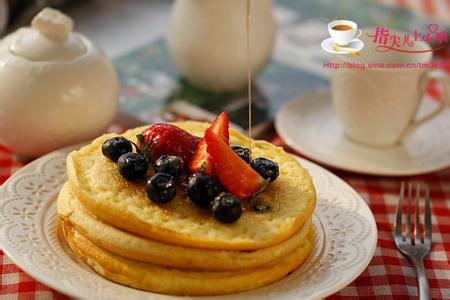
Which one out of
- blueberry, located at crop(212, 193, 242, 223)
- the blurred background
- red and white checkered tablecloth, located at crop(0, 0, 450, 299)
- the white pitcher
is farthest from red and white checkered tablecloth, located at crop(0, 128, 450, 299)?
the white pitcher

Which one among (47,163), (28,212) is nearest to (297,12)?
(47,163)

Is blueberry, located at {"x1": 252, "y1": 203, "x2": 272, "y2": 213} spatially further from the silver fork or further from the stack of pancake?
the silver fork

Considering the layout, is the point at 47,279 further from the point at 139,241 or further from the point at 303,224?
the point at 303,224

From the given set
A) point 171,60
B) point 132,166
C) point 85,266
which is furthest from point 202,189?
point 171,60

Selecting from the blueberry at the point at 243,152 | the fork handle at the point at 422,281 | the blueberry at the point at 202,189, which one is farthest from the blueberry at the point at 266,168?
the fork handle at the point at 422,281

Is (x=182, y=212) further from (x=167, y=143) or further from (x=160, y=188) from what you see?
(x=167, y=143)

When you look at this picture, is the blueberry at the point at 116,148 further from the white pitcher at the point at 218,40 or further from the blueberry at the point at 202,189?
the white pitcher at the point at 218,40
